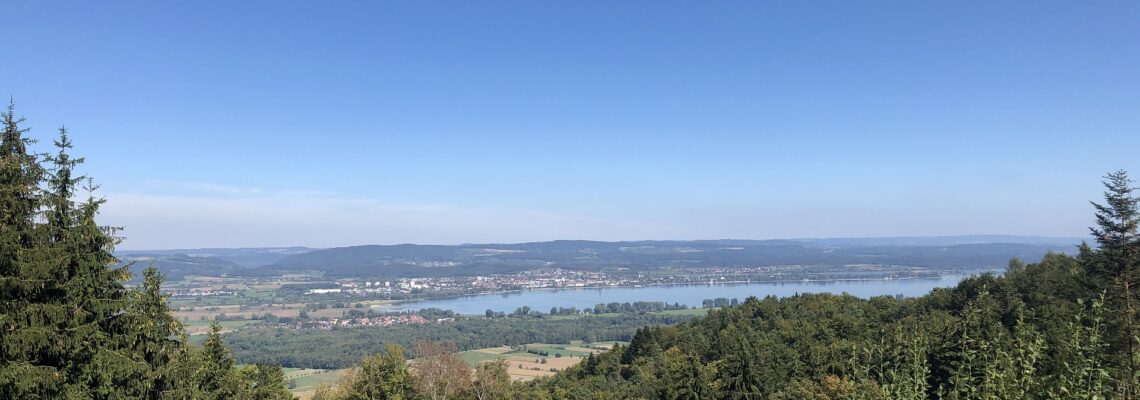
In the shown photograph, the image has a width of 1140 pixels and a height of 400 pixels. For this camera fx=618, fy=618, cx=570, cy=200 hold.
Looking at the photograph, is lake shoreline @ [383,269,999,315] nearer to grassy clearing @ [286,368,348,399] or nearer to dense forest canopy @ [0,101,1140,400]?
grassy clearing @ [286,368,348,399]

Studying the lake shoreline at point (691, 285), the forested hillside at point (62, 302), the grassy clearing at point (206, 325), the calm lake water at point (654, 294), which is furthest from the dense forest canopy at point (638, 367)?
the lake shoreline at point (691, 285)

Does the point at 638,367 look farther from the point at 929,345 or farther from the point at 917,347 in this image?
the point at 917,347

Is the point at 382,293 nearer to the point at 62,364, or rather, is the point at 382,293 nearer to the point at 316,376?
the point at 316,376

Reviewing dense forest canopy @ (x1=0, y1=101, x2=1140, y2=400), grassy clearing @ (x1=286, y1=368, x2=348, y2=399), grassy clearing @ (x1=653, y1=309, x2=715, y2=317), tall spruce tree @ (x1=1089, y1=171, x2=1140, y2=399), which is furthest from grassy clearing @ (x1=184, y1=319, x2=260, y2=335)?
tall spruce tree @ (x1=1089, y1=171, x2=1140, y2=399)

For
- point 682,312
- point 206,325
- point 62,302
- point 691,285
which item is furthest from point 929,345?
point 691,285

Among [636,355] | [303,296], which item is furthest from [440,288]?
[636,355]
